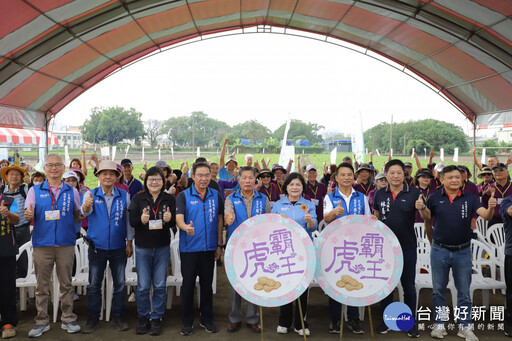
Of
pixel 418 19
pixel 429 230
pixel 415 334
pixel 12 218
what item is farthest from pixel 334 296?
pixel 418 19

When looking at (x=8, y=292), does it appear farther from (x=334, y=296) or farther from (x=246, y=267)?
(x=334, y=296)

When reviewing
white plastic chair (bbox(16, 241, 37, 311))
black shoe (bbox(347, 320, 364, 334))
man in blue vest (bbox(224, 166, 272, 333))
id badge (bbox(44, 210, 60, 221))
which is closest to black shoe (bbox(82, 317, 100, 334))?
white plastic chair (bbox(16, 241, 37, 311))

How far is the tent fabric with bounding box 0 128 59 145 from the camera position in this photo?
831 cm

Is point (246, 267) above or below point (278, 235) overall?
below

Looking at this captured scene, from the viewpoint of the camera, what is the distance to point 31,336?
3.55 m

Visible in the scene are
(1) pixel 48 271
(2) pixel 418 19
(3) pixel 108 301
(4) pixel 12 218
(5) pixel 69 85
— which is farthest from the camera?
(5) pixel 69 85

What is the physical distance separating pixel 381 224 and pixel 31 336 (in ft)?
11.6

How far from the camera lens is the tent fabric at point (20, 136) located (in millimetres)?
8305

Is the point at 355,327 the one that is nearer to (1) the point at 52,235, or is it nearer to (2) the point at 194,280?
(2) the point at 194,280

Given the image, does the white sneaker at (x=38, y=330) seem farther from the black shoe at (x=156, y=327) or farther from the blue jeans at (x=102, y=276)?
the black shoe at (x=156, y=327)

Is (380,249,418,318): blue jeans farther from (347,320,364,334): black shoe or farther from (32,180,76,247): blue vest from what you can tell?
(32,180,76,247): blue vest

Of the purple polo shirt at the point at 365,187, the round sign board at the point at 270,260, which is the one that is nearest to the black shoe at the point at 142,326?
the round sign board at the point at 270,260

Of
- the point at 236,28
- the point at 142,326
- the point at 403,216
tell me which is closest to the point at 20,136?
the point at 236,28

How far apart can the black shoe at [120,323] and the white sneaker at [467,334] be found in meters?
3.37
